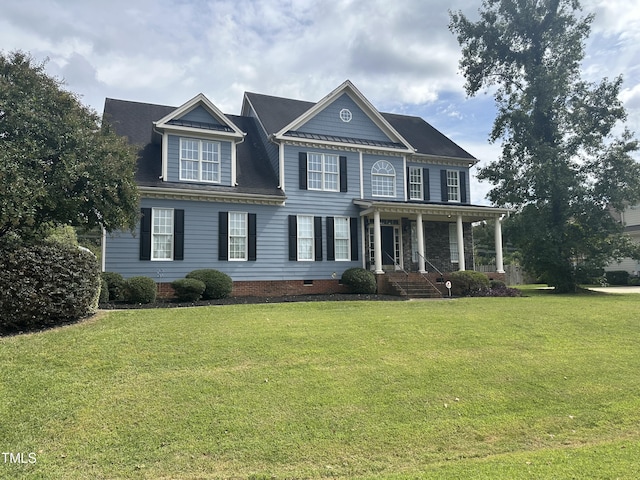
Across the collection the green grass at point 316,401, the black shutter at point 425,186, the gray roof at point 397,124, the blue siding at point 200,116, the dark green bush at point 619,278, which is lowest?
the green grass at point 316,401

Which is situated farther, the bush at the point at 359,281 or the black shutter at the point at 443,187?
the black shutter at the point at 443,187

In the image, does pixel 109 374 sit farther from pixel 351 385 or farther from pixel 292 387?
pixel 351 385

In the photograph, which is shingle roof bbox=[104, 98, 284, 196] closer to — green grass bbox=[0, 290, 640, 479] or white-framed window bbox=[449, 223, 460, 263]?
green grass bbox=[0, 290, 640, 479]

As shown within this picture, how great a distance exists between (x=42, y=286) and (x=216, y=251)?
26.2 ft

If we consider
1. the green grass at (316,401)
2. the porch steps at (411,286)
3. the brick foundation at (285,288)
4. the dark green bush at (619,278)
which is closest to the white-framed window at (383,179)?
the porch steps at (411,286)

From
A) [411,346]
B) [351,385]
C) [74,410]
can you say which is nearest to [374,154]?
[411,346]

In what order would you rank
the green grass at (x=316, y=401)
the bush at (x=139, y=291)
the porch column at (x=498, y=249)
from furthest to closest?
the porch column at (x=498, y=249)
the bush at (x=139, y=291)
the green grass at (x=316, y=401)

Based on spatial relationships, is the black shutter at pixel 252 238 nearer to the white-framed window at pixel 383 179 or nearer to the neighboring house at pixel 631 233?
the white-framed window at pixel 383 179

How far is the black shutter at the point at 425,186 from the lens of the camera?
69.9 feet

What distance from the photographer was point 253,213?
57.3 feet

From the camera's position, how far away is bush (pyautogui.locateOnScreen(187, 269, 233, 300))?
48.9 ft

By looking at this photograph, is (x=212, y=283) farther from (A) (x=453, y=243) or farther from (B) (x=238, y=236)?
(A) (x=453, y=243)

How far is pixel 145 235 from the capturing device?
51.5 feet

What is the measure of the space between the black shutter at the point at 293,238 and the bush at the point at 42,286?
9015 mm
